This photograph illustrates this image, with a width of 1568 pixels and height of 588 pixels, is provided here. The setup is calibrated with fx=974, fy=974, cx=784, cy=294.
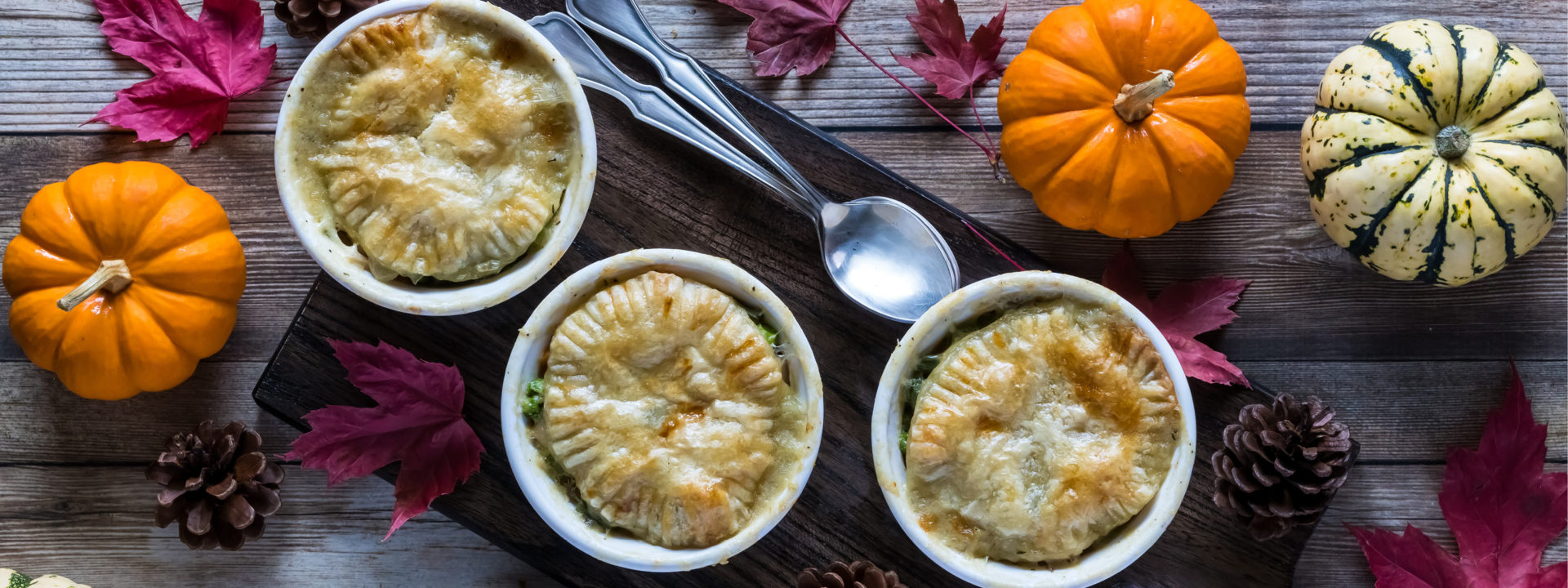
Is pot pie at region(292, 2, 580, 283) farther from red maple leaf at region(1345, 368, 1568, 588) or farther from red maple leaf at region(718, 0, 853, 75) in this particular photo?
red maple leaf at region(1345, 368, 1568, 588)

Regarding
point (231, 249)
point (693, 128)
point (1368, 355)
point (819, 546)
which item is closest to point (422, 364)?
point (231, 249)

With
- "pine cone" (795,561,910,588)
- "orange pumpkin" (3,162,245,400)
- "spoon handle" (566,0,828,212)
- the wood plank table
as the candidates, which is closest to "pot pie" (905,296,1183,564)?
"pine cone" (795,561,910,588)

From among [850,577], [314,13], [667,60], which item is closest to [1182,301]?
[850,577]

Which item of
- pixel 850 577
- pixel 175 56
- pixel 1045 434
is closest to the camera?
pixel 1045 434

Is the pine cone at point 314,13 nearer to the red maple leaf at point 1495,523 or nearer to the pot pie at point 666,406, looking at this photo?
the pot pie at point 666,406

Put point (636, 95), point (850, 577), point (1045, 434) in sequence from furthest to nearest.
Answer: point (636, 95), point (850, 577), point (1045, 434)

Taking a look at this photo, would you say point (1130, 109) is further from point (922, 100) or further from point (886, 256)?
point (886, 256)

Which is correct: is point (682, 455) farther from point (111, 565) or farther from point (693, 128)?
point (111, 565)
